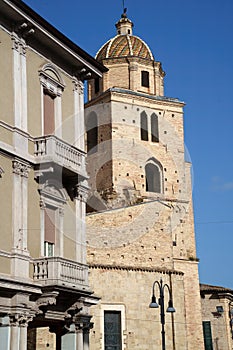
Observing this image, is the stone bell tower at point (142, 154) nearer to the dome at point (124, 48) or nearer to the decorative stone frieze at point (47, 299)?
the dome at point (124, 48)

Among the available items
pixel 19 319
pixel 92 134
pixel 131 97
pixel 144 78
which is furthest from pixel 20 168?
pixel 92 134

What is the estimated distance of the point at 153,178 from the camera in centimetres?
4691

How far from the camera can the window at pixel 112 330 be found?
32.2 meters

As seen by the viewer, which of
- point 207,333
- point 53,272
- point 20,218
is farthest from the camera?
point 207,333

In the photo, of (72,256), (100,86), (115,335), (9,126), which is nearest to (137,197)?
(100,86)

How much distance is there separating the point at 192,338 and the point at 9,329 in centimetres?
2428

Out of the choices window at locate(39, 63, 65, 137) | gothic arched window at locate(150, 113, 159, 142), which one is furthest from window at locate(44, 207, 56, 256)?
gothic arched window at locate(150, 113, 159, 142)

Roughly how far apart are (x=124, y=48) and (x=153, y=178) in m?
9.05

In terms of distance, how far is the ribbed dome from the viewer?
4688 centimetres

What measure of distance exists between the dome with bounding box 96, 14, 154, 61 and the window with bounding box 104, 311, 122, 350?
A: 20.2m

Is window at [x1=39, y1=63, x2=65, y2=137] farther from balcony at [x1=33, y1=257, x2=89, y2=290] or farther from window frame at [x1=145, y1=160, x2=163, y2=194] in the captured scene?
window frame at [x1=145, y1=160, x2=163, y2=194]

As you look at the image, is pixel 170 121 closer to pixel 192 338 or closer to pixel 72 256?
pixel 192 338

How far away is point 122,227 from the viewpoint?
114 ft

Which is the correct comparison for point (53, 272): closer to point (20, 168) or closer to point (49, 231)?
point (49, 231)
